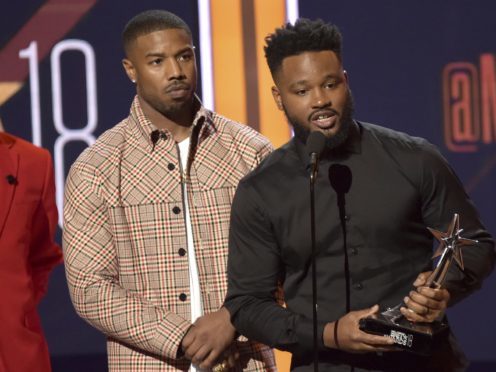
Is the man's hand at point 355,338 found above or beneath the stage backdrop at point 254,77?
beneath

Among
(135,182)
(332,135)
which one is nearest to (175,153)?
(135,182)

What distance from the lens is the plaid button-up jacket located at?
3.04 m

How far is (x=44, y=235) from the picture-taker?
3.39 metres

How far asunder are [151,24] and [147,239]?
65 centimetres

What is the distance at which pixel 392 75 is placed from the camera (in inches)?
185

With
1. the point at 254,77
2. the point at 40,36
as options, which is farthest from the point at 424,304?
the point at 40,36

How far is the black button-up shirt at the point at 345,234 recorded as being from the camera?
104 inches

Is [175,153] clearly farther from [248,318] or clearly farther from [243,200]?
[248,318]

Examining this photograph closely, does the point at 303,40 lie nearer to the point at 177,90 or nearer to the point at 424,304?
the point at 177,90

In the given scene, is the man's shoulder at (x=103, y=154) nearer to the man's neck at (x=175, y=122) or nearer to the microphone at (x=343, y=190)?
the man's neck at (x=175, y=122)

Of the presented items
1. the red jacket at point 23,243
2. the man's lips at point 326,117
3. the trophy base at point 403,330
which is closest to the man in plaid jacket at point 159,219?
the red jacket at point 23,243

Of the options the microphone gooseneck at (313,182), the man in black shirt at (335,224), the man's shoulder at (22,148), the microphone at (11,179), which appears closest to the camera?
the microphone gooseneck at (313,182)

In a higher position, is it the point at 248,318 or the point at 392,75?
the point at 392,75

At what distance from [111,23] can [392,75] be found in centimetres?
128
